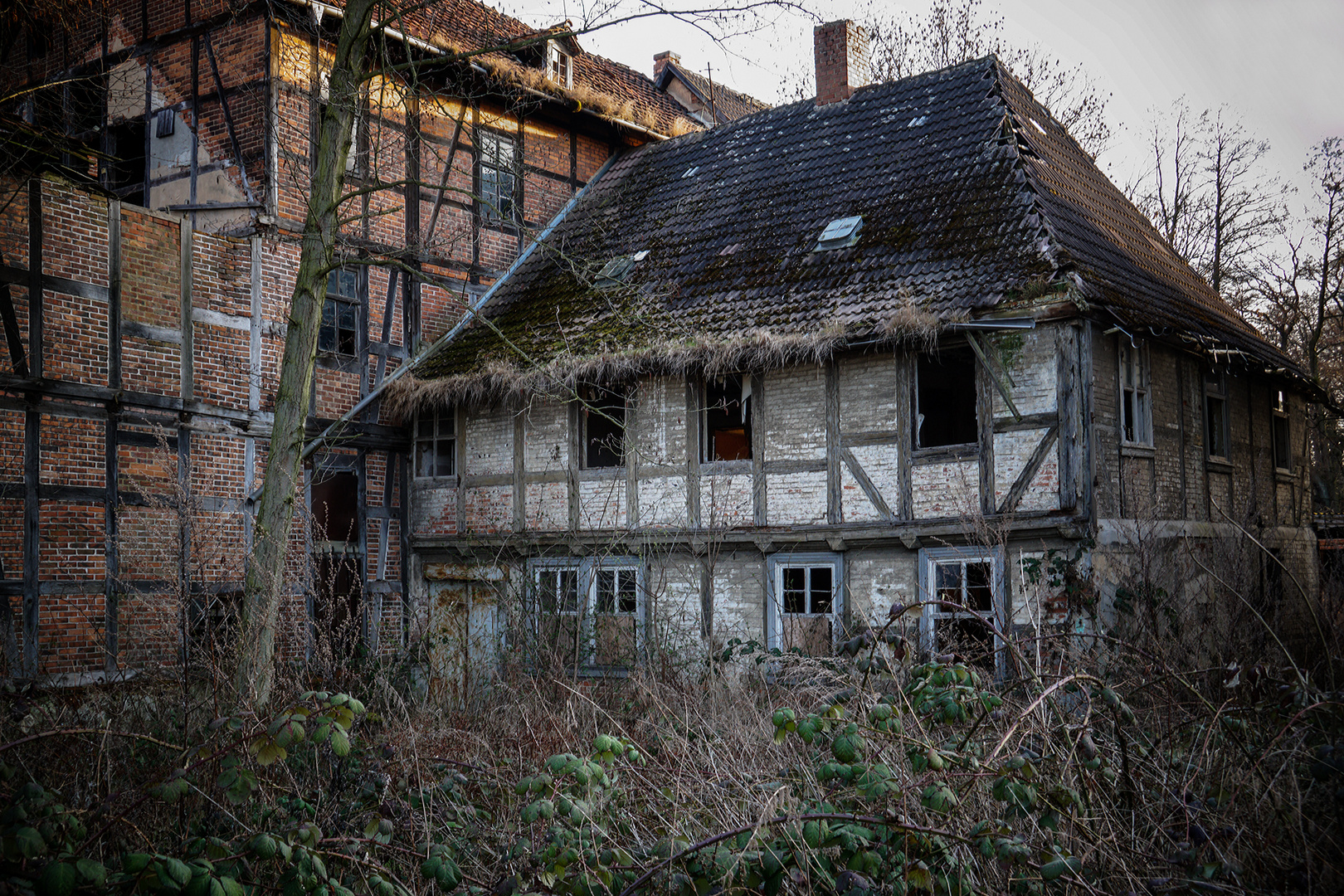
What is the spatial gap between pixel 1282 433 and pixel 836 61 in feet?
28.0

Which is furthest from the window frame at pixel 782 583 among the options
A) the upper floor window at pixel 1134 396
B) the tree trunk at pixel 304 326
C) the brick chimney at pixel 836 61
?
the brick chimney at pixel 836 61

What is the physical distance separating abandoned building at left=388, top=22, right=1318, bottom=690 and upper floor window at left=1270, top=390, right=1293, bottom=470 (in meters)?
0.06

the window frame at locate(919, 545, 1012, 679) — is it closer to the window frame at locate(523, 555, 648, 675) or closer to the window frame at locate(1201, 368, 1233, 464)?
the window frame at locate(523, 555, 648, 675)

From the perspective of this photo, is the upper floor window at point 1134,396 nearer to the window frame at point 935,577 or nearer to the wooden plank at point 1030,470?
the wooden plank at point 1030,470

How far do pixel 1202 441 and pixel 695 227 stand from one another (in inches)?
268

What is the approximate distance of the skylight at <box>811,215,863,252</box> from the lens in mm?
12016

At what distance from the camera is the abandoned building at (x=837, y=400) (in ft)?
33.0

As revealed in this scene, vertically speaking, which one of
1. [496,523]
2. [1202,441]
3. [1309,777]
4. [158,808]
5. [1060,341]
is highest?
[1060,341]

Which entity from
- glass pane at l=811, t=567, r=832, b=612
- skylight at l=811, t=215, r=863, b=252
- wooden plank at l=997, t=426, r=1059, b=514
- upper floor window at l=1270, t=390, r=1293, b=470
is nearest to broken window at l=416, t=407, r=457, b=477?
glass pane at l=811, t=567, r=832, b=612

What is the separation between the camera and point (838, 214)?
12516mm

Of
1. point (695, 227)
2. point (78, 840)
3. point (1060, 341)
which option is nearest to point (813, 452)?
point (1060, 341)

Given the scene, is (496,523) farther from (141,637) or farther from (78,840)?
(78,840)

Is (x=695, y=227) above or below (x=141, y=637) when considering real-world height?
above

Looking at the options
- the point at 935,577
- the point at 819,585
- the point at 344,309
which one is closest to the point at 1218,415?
the point at 935,577
